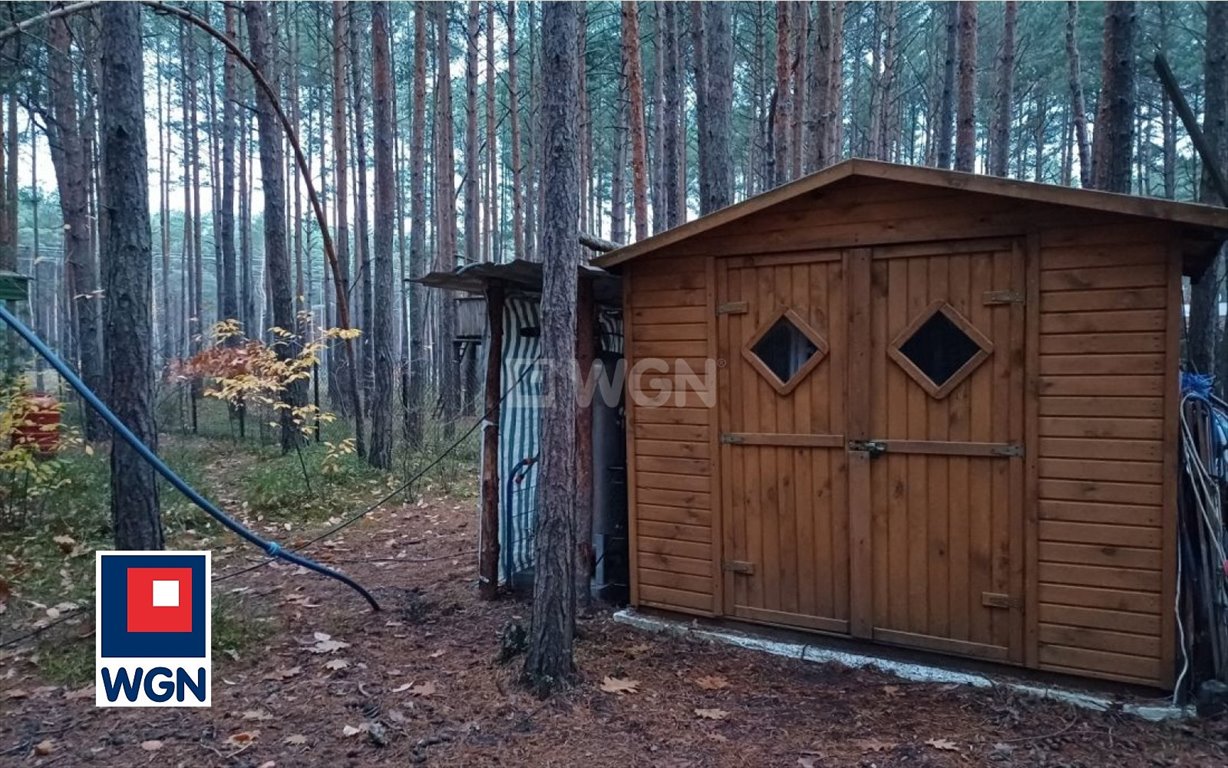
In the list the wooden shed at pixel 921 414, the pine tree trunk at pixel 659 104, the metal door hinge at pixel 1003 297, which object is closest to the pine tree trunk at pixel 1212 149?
the wooden shed at pixel 921 414

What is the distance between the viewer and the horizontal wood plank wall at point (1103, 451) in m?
3.50

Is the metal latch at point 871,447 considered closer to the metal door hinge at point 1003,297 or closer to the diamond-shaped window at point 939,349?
the diamond-shaped window at point 939,349

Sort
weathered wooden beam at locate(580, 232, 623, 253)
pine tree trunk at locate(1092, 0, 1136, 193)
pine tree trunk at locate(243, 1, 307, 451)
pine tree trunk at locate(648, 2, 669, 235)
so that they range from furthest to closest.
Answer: pine tree trunk at locate(648, 2, 669, 235) < pine tree trunk at locate(243, 1, 307, 451) < pine tree trunk at locate(1092, 0, 1136, 193) < weathered wooden beam at locate(580, 232, 623, 253)

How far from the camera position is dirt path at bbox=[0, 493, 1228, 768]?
3.17 m

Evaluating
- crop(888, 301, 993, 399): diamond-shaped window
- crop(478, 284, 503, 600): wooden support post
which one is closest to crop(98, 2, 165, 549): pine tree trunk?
crop(478, 284, 503, 600): wooden support post

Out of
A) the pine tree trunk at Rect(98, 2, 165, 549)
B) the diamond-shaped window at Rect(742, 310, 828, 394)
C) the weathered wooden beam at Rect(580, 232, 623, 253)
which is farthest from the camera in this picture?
the weathered wooden beam at Rect(580, 232, 623, 253)

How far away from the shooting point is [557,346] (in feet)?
12.2

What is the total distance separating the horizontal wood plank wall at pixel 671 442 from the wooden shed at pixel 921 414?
1cm

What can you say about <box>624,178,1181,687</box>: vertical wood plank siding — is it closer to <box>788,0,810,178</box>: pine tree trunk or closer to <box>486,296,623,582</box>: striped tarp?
<box>486,296,623,582</box>: striped tarp

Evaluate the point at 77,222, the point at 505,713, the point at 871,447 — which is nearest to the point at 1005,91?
the point at 871,447

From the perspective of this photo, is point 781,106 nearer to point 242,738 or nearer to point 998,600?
point 998,600

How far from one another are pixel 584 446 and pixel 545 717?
1.86 meters

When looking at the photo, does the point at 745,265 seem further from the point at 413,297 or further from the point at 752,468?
the point at 413,297

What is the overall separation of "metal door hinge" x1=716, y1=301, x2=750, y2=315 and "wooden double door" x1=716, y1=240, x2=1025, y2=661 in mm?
13
